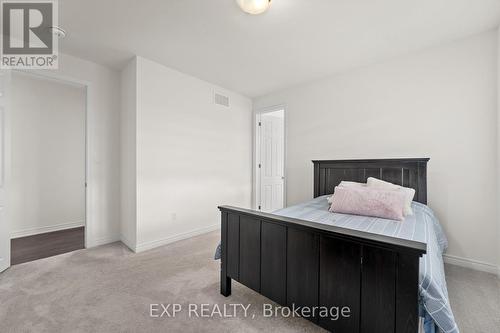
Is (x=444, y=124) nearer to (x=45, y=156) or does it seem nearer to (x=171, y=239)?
(x=171, y=239)

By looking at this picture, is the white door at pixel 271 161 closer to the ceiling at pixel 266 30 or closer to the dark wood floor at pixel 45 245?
the ceiling at pixel 266 30

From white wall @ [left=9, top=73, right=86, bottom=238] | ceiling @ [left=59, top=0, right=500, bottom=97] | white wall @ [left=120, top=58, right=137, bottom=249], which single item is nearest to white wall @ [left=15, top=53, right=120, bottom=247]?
white wall @ [left=120, top=58, right=137, bottom=249]

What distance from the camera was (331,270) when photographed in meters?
1.30

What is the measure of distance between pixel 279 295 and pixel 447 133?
2.64 m

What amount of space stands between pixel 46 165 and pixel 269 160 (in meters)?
4.00

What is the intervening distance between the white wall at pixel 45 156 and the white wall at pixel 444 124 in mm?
4496

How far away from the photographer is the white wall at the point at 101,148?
2.98 metres

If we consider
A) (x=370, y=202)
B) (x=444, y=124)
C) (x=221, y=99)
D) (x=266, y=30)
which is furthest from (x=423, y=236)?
(x=221, y=99)

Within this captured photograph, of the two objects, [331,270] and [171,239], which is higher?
[331,270]

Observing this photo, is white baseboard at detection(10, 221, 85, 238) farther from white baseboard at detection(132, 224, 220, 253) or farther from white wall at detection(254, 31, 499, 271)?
white wall at detection(254, 31, 499, 271)

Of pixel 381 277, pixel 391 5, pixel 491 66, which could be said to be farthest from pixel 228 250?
pixel 491 66

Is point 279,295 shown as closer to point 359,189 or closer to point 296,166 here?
point 359,189

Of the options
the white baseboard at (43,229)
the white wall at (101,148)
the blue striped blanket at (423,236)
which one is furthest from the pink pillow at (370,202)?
the white baseboard at (43,229)

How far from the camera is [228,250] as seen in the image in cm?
191
